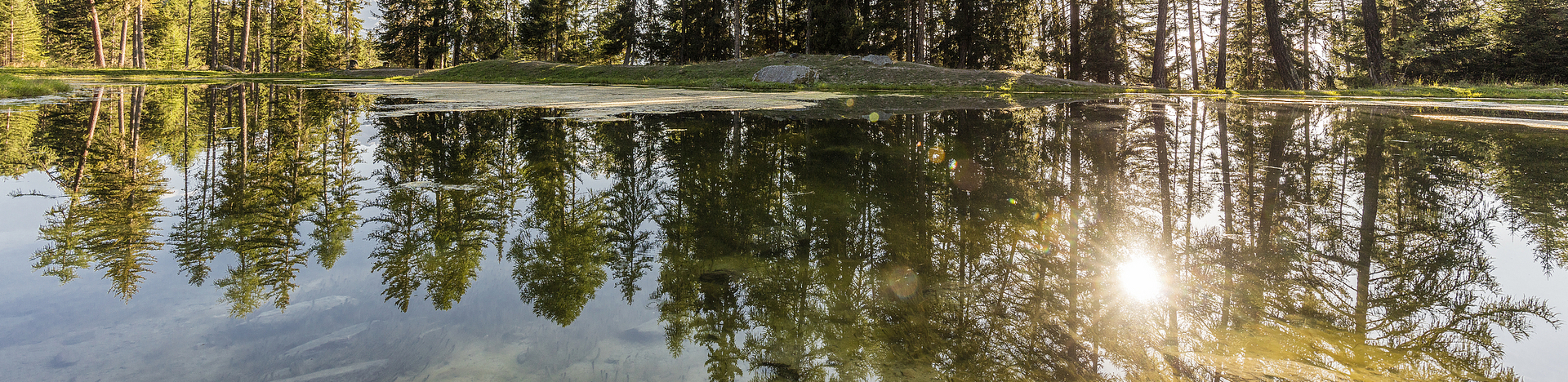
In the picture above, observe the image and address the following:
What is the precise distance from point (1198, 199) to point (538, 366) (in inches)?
173

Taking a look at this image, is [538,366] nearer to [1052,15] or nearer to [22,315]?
[22,315]

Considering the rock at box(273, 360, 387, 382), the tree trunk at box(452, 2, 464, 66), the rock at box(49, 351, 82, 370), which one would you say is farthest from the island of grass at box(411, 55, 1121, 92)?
the rock at box(49, 351, 82, 370)

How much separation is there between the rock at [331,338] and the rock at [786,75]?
22.7 metres

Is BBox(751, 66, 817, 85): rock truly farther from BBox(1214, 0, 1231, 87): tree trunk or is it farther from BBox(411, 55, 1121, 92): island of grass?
BBox(1214, 0, 1231, 87): tree trunk

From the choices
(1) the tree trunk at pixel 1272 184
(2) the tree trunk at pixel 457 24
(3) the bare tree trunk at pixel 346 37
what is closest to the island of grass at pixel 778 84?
(2) the tree trunk at pixel 457 24

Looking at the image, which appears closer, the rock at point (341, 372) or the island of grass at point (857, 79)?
the rock at point (341, 372)

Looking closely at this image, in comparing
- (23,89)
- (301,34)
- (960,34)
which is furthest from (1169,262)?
(301,34)

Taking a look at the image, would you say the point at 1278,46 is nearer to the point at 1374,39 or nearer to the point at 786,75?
the point at 1374,39

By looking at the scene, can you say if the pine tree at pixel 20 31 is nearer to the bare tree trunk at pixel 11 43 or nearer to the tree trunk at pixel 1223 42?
the bare tree trunk at pixel 11 43

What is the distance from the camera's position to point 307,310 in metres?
2.37

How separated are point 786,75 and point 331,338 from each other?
23524 mm

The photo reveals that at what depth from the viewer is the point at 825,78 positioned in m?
25.0

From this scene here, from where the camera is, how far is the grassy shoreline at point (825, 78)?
17.8 metres

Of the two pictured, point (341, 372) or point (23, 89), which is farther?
point (23, 89)
